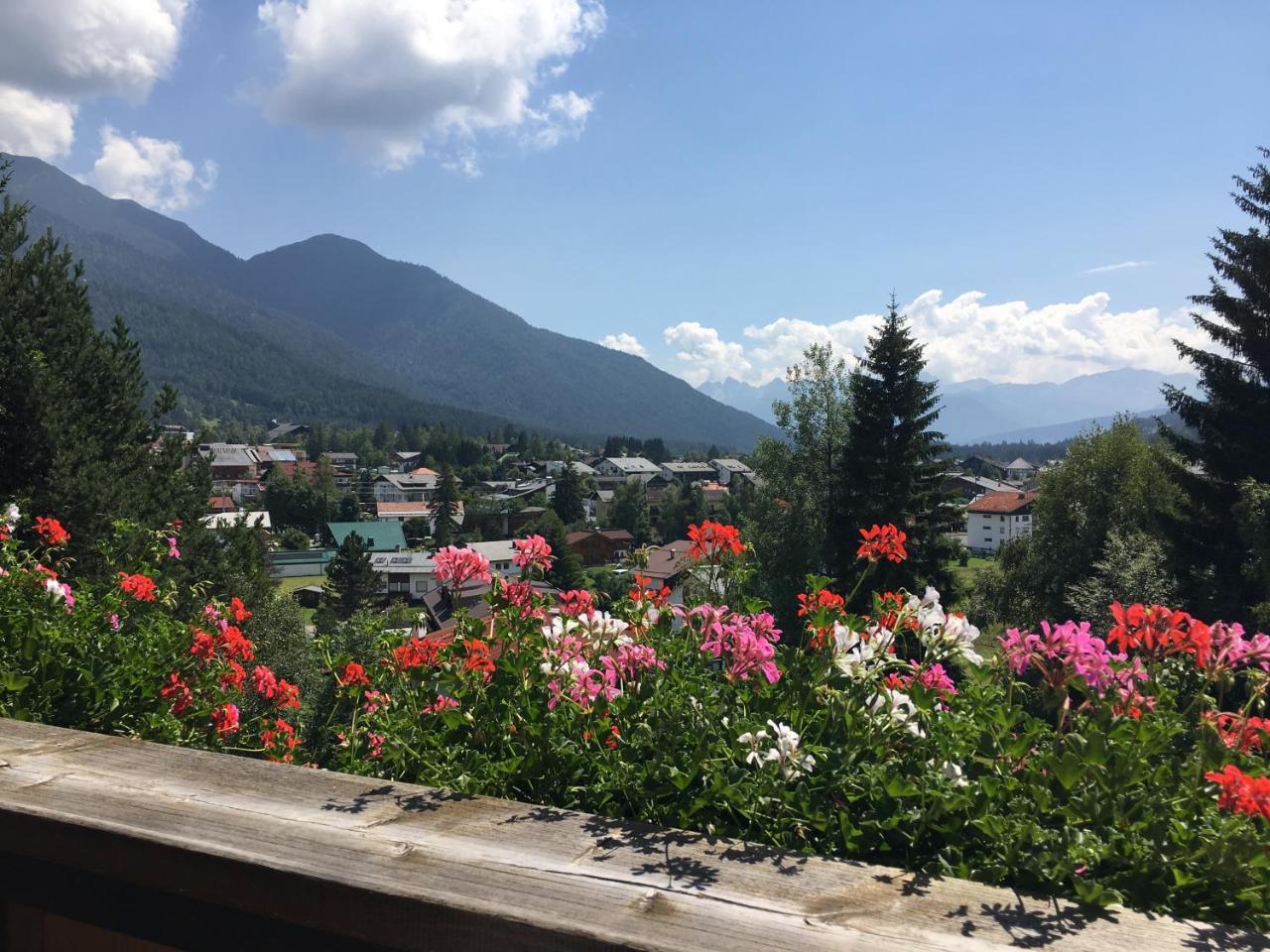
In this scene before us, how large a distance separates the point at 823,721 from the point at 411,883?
74cm

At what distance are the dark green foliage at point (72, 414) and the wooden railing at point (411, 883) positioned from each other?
8582mm

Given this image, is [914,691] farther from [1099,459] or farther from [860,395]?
[1099,459]

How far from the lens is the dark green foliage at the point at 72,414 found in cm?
890

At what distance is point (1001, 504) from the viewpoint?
7538cm

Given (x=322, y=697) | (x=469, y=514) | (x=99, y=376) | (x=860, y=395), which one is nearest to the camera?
(x=99, y=376)

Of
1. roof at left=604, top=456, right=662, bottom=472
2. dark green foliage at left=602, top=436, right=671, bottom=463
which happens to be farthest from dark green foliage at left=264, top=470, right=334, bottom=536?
dark green foliage at left=602, top=436, right=671, bottom=463

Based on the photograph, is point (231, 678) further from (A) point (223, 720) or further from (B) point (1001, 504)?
(B) point (1001, 504)

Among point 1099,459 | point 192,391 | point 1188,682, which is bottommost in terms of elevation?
point 1188,682

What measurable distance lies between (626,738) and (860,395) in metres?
20.3

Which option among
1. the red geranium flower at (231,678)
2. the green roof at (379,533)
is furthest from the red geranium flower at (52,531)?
the green roof at (379,533)

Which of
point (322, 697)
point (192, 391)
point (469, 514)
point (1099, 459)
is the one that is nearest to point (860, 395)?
point (1099, 459)

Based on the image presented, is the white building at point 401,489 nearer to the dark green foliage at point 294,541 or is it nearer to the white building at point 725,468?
the dark green foliage at point 294,541

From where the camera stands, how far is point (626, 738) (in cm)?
133

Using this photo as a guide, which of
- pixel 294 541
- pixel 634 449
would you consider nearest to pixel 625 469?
pixel 634 449
